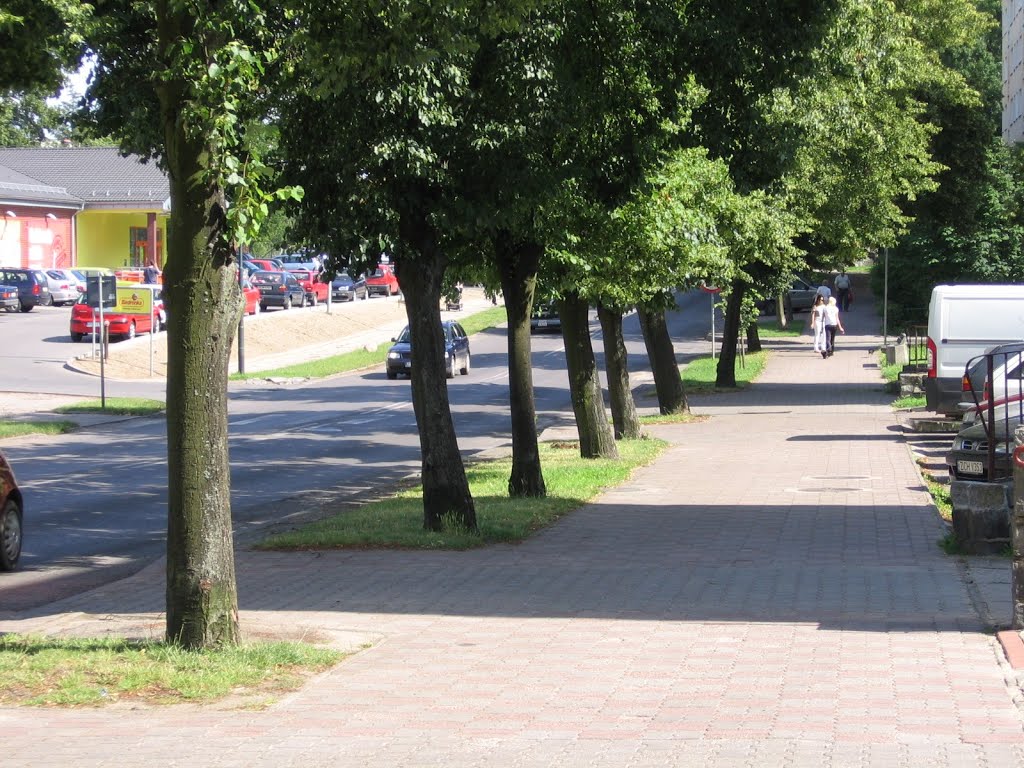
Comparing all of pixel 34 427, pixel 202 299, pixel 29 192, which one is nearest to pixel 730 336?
pixel 34 427

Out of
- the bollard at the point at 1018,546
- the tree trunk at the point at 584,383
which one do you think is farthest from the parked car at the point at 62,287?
the bollard at the point at 1018,546

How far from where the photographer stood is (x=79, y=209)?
228ft

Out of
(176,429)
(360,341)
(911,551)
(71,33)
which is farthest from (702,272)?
(360,341)

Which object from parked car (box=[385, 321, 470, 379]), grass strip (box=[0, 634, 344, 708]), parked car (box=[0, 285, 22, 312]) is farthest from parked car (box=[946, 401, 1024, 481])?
parked car (box=[0, 285, 22, 312])

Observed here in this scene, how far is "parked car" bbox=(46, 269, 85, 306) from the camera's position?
59.6 m

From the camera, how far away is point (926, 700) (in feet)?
22.1

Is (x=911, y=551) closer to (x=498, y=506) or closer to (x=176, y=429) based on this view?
(x=498, y=506)

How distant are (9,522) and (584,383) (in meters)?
8.88

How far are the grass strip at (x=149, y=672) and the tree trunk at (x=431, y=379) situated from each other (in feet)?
16.2

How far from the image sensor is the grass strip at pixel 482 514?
1252 centimetres

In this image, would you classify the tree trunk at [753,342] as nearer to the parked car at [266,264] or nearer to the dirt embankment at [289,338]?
the dirt embankment at [289,338]

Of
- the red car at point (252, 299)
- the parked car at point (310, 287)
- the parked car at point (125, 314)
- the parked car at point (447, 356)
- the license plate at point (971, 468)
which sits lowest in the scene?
the license plate at point (971, 468)

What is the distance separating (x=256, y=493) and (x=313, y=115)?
7.21m

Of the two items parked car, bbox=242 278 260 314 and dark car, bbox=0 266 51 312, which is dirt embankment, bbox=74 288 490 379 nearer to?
parked car, bbox=242 278 260 314
